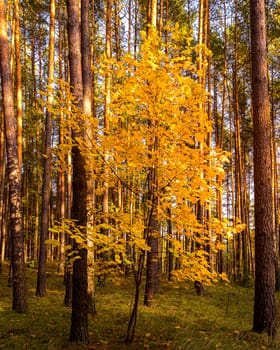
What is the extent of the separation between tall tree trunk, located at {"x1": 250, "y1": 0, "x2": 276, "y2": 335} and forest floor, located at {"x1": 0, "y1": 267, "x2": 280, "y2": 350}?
0.50 metres

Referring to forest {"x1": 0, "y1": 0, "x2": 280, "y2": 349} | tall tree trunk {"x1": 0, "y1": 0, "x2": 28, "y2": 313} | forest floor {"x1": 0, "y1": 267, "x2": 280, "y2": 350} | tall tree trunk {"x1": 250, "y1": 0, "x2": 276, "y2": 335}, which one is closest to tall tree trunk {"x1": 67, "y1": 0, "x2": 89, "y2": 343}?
forest {"x1": 0, "y1": 0, "x2": 280, "y2": 349}

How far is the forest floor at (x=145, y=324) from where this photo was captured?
5.39 meters

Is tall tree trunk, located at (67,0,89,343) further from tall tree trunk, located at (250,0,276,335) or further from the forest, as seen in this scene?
tall tree trunk, located at (250,0,276,335)

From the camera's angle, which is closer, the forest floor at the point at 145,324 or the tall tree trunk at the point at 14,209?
the forest floor at the point at 145,324

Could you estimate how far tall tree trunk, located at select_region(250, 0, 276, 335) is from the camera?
616 cm

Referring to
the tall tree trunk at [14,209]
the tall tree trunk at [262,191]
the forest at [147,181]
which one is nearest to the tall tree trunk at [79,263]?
the forest at [147,181]

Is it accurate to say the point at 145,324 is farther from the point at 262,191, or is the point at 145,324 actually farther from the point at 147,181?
the point at 262,191

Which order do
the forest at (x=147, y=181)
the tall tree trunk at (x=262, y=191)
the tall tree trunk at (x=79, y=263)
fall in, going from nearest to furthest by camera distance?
the forest at (x=147, y=181), the tall tree trunk at (x=79, y=263), the tall tree trunk at (x=262, y=191)

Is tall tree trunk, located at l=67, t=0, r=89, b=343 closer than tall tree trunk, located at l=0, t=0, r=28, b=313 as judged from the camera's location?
Yes

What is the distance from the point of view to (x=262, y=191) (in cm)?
643

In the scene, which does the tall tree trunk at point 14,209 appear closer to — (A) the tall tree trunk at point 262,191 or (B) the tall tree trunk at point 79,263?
(B) the tall tree trunk at point 79,263

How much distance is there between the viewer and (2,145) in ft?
46.0

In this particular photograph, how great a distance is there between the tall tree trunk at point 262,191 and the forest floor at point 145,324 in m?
0.50

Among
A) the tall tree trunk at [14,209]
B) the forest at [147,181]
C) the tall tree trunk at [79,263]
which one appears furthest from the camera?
the tall tree trunk at [14,209]
